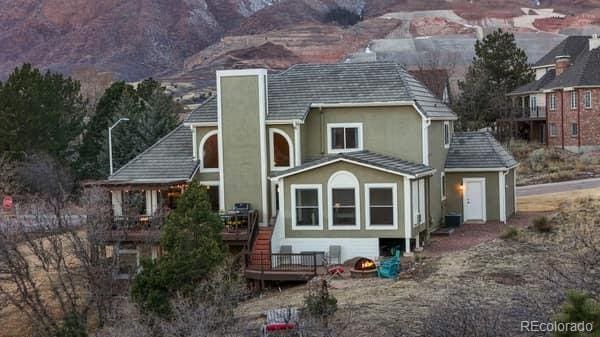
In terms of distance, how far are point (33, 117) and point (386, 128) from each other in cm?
2376

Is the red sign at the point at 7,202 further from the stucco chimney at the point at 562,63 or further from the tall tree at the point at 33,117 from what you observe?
the stucco chimney at the point at 562,63

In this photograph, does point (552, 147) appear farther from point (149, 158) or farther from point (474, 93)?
point (149, 158)

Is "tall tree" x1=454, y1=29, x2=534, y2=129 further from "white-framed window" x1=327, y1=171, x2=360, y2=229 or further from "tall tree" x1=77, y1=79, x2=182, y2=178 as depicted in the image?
"white-framed window" x1=327, y1=171, x2=360, y2=229

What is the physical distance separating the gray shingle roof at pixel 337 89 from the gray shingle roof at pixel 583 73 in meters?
23.0

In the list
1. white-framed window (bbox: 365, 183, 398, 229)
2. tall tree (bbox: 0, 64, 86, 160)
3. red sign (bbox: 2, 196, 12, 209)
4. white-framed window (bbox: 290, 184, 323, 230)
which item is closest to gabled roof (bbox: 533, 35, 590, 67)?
tall tree (bbox: 0, 64, 86, 160)

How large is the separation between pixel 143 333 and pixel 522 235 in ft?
48.4

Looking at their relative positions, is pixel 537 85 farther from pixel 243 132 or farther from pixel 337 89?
pixel 243 132

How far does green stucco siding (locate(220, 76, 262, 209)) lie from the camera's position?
101ft

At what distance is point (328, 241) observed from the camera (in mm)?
28688

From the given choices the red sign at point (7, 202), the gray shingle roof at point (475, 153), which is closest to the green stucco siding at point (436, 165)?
the gray shingle roof at point (475, 153)

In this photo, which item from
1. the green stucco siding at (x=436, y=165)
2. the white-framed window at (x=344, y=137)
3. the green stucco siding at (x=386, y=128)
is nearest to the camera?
the green stucco siding at (x=386, y=128)

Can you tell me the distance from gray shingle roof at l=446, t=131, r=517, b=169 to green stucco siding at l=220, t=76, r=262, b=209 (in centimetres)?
820

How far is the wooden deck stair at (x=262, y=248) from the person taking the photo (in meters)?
27.9

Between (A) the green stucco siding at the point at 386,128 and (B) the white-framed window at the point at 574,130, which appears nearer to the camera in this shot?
(A) the green stucco siding at the point at 386,128
